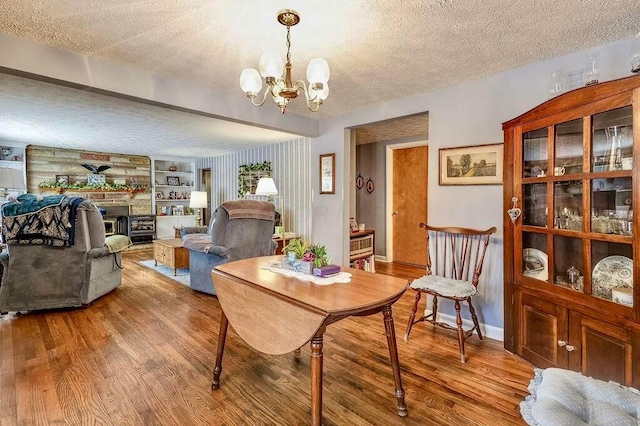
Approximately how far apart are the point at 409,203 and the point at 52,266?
15.6 ft

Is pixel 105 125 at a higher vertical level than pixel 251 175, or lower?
higher

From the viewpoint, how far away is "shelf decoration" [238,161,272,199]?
5820 millimetres

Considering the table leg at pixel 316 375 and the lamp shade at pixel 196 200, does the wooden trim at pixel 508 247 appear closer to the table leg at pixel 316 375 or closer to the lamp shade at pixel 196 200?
the table leg at pixel 316 375

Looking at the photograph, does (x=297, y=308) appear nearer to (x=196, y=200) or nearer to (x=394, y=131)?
(x=394, y=131)

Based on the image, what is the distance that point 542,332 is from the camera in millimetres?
1991

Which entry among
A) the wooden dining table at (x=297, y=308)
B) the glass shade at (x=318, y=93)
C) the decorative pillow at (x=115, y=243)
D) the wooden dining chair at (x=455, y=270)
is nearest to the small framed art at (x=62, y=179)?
the decorative pillow at (x=115, y=243)

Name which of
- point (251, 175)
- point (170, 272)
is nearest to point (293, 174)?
point (251, 175)

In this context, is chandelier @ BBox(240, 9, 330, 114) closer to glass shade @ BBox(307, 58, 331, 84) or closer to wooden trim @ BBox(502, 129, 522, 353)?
glass shade @ BBox(307, 58, 331, 84)

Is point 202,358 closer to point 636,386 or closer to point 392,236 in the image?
point 636,386

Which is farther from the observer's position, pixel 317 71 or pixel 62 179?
pixel 62 179

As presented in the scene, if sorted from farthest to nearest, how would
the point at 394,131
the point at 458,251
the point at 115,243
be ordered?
the point at 394,131 → the point at 115,243 → the point at 458,251

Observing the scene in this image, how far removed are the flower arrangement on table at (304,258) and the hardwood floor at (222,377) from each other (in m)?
0.71

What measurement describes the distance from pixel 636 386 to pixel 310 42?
255 centimetres

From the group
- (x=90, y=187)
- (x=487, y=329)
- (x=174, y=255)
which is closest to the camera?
(x=487, y=329)
